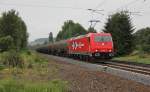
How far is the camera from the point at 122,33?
170 feet

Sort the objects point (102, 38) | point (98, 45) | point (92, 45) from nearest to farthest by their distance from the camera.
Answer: point (92, 45), point (98, 45), point (102, 38)

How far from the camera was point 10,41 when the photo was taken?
47.6 m

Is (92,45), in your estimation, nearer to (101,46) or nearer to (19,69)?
(101,46)

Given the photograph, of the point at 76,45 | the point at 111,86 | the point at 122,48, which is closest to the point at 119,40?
the point at 122,48

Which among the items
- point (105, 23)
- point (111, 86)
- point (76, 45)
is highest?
point (105, 23)

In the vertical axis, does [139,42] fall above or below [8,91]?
above

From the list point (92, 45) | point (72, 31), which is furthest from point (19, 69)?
point (72, 31)

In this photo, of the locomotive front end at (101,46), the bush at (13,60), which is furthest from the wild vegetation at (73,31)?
the bush at (13,60)

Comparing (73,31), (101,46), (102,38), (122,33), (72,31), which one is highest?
(72,31)

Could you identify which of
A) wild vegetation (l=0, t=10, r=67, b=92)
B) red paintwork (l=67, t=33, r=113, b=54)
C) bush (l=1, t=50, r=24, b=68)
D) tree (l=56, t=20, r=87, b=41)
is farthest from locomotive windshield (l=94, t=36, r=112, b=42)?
tree (l=56, t=20, r=87, b=41)

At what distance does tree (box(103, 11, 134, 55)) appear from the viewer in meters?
51.5

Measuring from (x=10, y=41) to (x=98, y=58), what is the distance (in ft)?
45.2

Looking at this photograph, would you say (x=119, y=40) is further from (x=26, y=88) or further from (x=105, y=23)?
(x=26, y=88)

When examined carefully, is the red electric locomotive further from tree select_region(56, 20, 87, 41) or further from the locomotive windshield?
tree select_region(56, 20, 87, 41)
